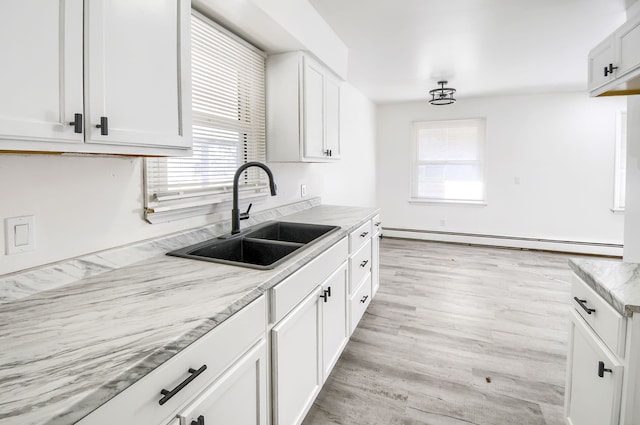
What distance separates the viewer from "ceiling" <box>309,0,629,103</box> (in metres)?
2.48

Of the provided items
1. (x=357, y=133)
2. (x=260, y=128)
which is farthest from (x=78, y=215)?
(x=357, y=133)

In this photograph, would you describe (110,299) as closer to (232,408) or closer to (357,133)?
(232,408)

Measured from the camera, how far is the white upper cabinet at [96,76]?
790mm

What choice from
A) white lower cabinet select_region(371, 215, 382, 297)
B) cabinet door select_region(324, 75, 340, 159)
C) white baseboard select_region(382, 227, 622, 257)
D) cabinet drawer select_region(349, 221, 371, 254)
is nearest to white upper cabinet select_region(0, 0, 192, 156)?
cabinet drawer select_region(349, 221, 371, 254)

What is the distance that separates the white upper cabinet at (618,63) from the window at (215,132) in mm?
2179

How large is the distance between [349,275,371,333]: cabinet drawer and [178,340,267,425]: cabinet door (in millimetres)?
1197

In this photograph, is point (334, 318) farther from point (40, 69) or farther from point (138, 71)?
point (40, 69)

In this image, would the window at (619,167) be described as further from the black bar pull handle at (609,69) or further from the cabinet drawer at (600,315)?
the cabinet drawer at (600,315)

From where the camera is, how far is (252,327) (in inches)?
44.3

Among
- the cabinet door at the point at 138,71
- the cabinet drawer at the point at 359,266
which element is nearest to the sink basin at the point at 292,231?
the cabinet drawer at the point at 359,266

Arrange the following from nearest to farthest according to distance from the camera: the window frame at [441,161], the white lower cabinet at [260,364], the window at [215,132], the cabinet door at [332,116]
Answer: the white lower cabinet at [260,364]
the window at [215,132]
the cabinet door at [332,116]
the window frame at [441,161]

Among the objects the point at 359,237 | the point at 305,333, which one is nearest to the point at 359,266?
the point at 359,237

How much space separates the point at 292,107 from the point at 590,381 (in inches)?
85.2

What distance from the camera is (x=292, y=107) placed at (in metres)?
2.39
